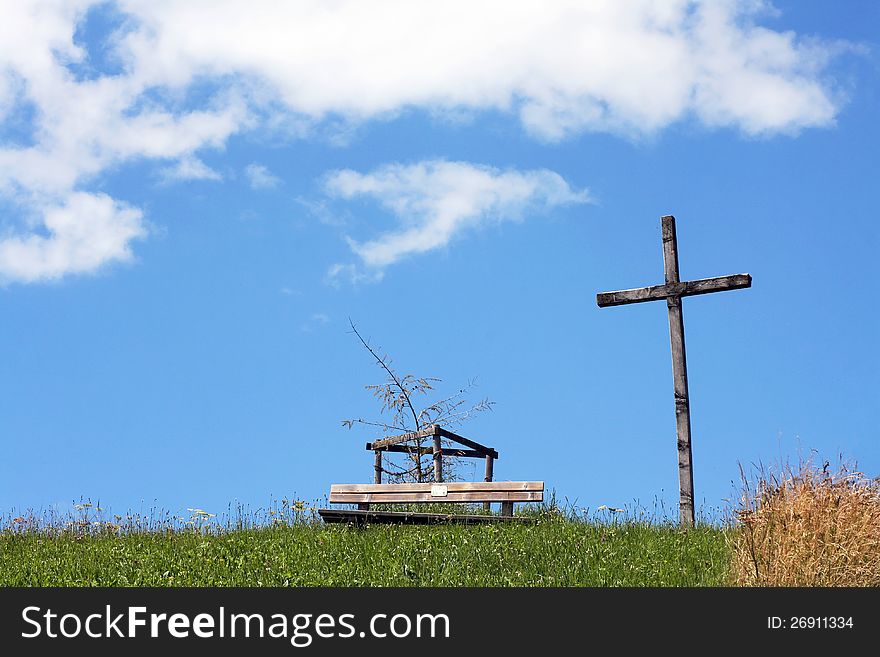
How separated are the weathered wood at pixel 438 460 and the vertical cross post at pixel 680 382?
244 inches

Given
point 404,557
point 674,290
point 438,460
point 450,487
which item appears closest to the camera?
point 404,557

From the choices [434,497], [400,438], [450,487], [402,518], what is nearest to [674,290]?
[450,487]

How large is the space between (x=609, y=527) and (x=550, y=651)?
673 cm

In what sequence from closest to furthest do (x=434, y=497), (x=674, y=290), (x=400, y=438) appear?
(x=674, y=290) → (x=434, y=497) → (x=400, y=438)

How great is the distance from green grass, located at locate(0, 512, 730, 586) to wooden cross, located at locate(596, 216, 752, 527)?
825 mm

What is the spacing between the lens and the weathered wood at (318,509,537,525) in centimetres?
1384

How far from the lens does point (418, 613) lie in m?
6.80

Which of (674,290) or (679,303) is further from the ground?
(674,290)

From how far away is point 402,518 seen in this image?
14359mm

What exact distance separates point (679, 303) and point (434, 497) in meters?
5.34

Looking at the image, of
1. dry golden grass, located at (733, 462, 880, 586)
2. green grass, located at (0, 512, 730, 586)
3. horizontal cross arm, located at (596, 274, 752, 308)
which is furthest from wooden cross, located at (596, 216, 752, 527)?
dry golden grass, located at (733, 462, 880, 586)

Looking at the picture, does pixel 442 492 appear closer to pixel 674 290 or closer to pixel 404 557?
pixel 404 557

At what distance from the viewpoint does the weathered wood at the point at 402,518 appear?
1384 cm

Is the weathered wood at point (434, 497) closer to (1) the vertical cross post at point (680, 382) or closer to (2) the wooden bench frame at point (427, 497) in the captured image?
(2) the wooden bench frame at point (427, 497)
